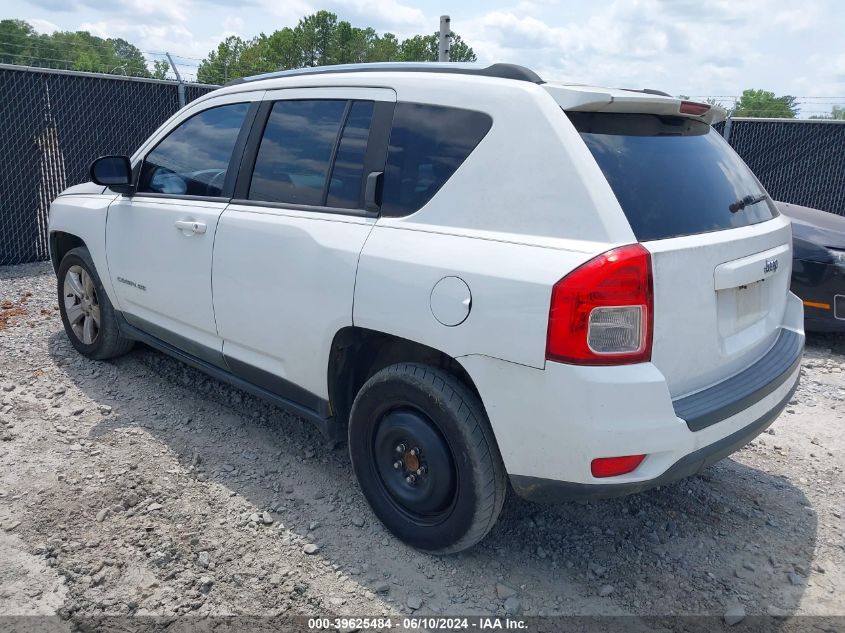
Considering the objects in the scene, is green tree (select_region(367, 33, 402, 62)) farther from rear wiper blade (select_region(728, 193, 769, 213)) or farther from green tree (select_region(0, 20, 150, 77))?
rear wiper blade (select_region(728, 193, 769, 213))

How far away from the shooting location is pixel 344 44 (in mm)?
77562

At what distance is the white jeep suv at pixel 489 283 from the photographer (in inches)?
92.7

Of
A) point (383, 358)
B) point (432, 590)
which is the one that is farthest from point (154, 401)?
point (432, 590)

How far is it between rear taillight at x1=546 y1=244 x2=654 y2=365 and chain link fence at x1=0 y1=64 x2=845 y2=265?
7.74 m

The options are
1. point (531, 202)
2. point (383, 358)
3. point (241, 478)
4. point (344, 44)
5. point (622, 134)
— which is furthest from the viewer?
point (344, 44)

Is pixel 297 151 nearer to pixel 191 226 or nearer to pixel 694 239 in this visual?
pixel 191 226

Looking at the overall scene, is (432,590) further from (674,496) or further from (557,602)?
(674,496)

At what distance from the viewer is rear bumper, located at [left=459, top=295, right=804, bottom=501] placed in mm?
2322

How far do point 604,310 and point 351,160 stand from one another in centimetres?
142

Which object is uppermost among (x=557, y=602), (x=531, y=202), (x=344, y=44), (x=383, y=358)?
(x=344, y=44)

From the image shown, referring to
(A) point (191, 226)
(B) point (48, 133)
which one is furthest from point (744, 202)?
(B) point (48, 133)

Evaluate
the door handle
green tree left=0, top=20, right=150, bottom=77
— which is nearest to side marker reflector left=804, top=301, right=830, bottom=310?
the door handle

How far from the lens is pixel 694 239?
2.53 meters

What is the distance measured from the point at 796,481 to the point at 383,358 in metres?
2.38
